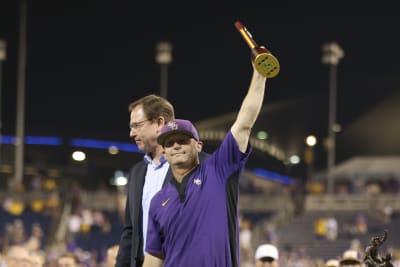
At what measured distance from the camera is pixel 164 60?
37.2 meters

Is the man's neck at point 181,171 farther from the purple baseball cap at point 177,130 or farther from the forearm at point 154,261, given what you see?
the forearm at point 154,261

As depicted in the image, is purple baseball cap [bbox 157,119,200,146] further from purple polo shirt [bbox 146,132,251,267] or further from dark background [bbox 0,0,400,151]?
dark background [bbox 0,0,400,151]

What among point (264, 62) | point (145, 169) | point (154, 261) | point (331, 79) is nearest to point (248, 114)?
point (264, 62)

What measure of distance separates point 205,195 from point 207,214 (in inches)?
3.7

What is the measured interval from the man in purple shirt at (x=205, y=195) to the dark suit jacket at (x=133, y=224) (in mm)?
737

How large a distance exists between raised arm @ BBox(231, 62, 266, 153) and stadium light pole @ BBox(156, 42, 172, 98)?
31.0 metres

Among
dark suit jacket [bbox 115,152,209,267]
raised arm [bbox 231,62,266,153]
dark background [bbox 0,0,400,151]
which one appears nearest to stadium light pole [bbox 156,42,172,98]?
dark background [bbox 0,0,400,151]

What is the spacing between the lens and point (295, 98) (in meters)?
36.7

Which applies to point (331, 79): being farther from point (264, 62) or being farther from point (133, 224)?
point (264, 62)

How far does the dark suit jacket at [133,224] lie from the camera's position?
7.02m

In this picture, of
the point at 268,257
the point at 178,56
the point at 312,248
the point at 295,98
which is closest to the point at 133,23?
the point at 178,56

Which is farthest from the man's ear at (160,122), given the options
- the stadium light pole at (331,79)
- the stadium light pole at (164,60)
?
the stadium light pole at (164,60)

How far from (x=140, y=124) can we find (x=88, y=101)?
3432cm

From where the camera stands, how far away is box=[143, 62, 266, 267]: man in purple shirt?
6020 millimetres
